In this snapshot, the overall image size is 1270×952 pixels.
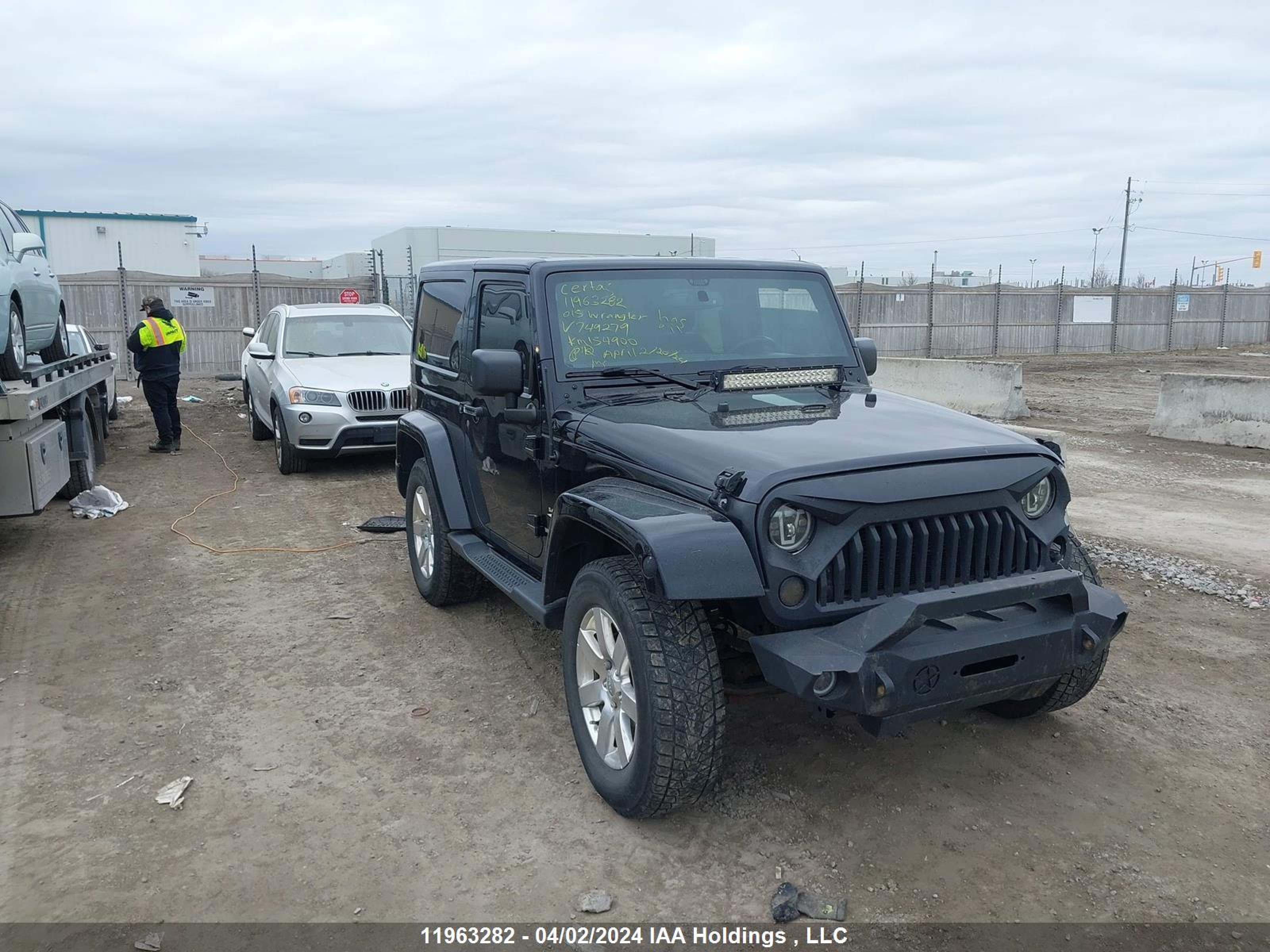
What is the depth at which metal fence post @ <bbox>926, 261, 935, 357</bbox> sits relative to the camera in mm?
27594

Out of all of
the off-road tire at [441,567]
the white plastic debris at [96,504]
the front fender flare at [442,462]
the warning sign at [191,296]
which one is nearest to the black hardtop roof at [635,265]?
the front fender flare at [442,462]

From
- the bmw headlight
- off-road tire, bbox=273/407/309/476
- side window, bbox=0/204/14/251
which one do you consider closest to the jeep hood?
side window, bbox=0/204/14/251

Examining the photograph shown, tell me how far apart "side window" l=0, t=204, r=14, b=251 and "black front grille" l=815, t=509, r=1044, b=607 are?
286 inches

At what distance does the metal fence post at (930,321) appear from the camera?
27594 mm

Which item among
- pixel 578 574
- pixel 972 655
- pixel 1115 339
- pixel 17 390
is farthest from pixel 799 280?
pixel 1115 339

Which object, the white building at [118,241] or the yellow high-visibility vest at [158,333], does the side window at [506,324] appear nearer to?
the yellow high-visibility vest at [158,333]

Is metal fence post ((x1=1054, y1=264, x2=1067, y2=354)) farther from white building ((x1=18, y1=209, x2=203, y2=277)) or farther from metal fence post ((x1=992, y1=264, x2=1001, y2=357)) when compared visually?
white building ((x1=18, y1=209, x2=203, y2=277))

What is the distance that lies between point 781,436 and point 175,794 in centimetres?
267

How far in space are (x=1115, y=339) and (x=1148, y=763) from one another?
104 ft

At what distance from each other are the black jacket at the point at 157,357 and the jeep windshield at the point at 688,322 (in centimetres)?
842

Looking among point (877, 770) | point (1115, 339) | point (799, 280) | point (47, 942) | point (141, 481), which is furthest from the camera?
point (1115, 339)

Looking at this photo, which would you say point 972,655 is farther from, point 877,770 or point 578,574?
point 578,574

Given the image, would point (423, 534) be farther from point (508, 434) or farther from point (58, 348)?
point (58, 348)

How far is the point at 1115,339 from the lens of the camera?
106ft
